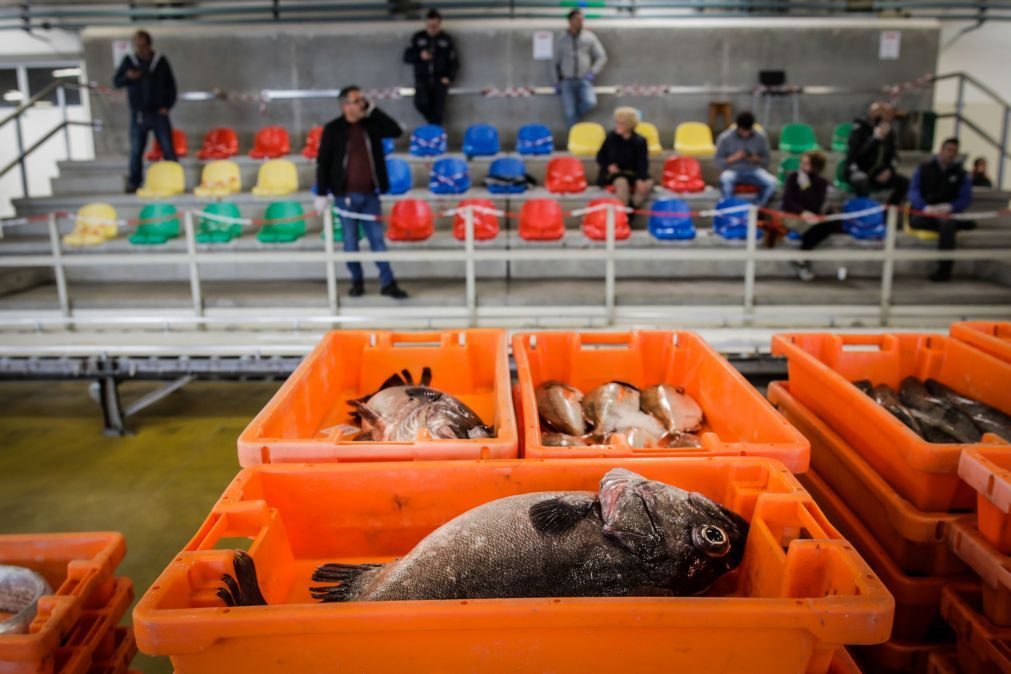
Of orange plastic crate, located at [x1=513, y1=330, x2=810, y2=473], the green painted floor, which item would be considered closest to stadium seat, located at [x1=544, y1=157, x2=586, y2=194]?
the green painted floor

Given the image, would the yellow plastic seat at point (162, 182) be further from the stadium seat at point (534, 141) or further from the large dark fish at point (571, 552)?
the large dark fish at point (571, 552)

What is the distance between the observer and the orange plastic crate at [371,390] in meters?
2.24

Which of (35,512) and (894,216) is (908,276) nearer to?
(894,216)

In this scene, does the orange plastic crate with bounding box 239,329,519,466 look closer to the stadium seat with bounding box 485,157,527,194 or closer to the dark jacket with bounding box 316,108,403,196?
the dark jacket with bounding box 316,108,403,196

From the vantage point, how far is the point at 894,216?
19.4ft

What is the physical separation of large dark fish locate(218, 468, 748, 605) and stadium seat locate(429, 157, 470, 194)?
7.27 meters

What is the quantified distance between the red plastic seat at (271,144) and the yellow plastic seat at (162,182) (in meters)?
1.17

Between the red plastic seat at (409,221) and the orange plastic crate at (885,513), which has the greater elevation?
the red plastic seat at (409,221)

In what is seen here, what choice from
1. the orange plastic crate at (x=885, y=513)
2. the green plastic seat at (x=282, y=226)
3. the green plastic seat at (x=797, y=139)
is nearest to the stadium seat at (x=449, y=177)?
the green plastic seat at (x=282, y=226)

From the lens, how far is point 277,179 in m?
9.13

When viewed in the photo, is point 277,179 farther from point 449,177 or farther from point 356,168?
point 356,168

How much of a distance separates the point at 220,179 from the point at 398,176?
225cm

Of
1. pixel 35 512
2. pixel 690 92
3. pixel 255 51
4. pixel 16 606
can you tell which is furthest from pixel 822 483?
pixel 255 51

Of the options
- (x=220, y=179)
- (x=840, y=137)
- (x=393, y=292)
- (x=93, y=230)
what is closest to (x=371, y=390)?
(x=393, y=292)
